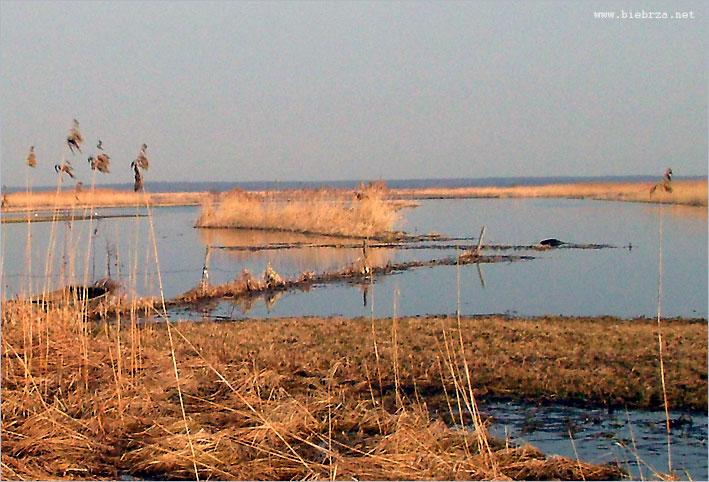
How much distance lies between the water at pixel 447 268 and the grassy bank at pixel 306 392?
801 millimetres

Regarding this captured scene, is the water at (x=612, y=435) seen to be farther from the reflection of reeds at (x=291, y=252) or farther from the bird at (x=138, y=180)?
the reflection of reeds at (x=291, y=252)

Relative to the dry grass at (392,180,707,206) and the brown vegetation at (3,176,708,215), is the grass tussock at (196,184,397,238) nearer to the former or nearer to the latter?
the brown vegetation at (3,176,708,215)

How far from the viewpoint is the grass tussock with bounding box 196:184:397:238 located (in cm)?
2370

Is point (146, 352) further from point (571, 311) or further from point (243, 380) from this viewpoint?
point (571, 311)

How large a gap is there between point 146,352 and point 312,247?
13670mm

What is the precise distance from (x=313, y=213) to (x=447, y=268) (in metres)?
9.86

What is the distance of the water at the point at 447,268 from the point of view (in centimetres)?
1118

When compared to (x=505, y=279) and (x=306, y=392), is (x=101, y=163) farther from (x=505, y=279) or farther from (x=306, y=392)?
(x=505, y=279)

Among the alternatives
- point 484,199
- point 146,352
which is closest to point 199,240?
point 146,352

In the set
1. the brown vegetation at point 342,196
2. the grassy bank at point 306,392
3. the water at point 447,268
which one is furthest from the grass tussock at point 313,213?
the grassy bank at point 306,392

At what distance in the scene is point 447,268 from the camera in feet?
53.1

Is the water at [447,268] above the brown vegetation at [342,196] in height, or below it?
below

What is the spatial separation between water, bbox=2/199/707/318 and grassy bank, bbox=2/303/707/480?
2.63ft

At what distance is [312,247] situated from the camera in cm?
2055
